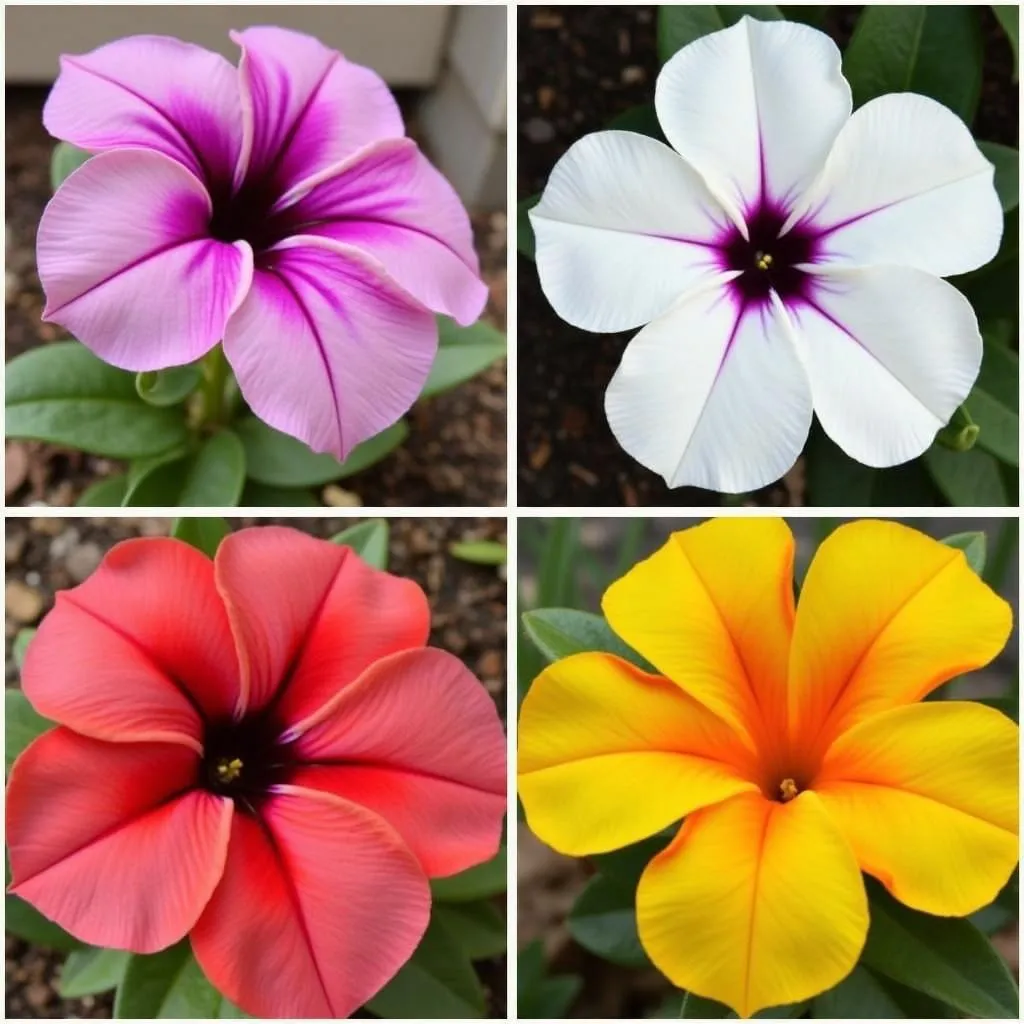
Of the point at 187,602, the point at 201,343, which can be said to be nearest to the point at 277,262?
the point at 201,343

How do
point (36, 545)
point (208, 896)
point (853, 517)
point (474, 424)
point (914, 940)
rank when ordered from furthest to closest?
1. point (474, 424)
2. point (36, 545)
3. point (853, 517)
4. point (914, 940)
5. point (208, 896)

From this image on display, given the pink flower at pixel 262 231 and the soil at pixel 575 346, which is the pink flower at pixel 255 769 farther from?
the soil at pixel 575 346

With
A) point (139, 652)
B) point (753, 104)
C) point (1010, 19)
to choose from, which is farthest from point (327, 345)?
point (1010, 19)

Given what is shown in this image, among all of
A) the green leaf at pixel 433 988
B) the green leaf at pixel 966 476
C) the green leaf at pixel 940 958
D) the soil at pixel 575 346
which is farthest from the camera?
the soil at pixel 575 346

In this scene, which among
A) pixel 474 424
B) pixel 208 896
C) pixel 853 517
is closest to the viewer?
pixel 208 896

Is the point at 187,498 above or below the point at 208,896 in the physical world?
above

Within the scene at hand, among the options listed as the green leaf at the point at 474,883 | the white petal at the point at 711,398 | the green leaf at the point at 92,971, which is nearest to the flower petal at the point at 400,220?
the white petal at the point at 711,398

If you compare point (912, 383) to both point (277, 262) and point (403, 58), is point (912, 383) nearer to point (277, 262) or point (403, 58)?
point (277, 262)
